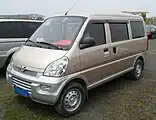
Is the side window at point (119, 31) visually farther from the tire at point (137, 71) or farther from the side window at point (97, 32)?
the tire at point (137, 71)

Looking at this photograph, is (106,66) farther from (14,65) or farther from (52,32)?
(14,65)

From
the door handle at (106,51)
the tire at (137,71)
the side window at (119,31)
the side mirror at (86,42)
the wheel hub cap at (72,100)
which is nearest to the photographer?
the wheel hub cap at (72,100)

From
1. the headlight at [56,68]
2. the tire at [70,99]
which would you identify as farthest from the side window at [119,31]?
the headlight at [56,68]

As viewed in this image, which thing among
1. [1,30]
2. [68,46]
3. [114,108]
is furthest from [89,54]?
[1,30]

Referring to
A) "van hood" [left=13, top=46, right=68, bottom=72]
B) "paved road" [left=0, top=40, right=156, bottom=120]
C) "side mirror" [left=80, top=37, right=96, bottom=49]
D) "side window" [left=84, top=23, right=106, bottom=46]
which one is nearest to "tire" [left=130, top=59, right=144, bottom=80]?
"paved road" [left=0, top=40, right=156, bottom=120]

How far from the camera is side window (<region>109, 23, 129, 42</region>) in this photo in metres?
4.66

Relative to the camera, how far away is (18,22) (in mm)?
6539

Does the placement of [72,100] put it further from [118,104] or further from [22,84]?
[118,104]

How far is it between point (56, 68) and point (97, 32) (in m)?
1.36

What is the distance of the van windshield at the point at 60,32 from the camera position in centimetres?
383

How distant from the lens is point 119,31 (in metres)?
4.92

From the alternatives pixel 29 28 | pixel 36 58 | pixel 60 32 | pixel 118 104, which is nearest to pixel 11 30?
pixel 29 28

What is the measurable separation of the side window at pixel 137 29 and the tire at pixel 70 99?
2.49 meters

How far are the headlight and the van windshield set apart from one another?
1.18ft
